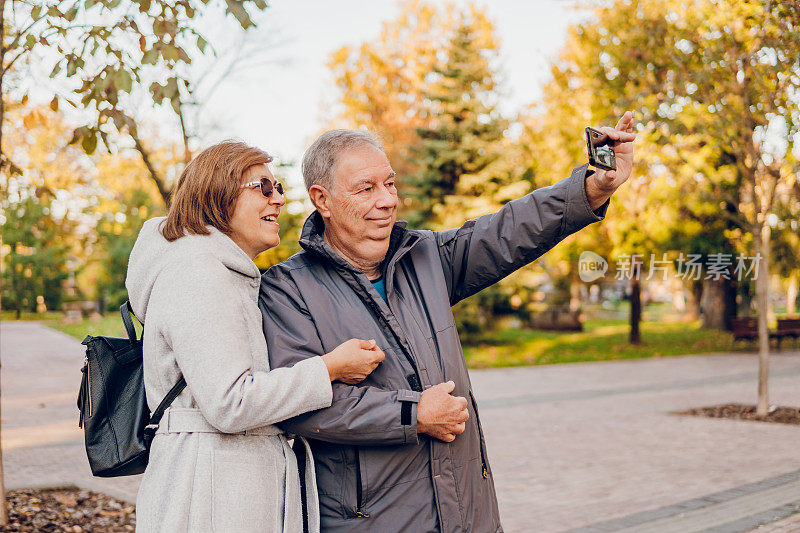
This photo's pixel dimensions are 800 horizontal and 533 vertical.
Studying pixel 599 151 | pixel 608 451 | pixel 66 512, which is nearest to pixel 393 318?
pixel 599 151

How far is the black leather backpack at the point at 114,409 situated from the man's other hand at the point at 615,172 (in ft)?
4.62

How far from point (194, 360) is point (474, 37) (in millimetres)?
20574

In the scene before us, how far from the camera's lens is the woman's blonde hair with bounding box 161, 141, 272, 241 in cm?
222

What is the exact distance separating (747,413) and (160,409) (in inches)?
395

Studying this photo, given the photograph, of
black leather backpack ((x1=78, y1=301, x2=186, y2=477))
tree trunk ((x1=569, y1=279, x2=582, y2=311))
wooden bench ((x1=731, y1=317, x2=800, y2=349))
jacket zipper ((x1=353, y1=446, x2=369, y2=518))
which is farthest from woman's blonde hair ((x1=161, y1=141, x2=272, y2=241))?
tree trunk ((x1=569, y1=279, x2=582, y2=311))

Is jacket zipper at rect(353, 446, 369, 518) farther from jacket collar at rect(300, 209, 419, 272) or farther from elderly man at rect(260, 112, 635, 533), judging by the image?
jacket collar at rect(300, 209, 419, 272)

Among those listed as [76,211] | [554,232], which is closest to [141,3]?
[554,232]

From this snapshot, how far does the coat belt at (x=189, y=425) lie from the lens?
2.10m

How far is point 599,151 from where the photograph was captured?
2.35 m

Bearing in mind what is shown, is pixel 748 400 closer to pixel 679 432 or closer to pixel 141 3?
pixel 679 432

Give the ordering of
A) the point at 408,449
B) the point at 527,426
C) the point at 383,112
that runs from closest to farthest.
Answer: the point at 408,449 < the point at 527,426 < the point at 383,112

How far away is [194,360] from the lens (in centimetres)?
202

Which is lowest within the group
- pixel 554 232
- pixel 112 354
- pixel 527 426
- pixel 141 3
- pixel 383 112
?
pixel 527 426

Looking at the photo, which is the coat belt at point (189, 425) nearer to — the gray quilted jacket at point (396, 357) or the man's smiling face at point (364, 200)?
the gray quilted jacket at point (396, 357)
